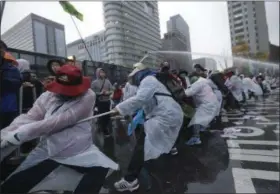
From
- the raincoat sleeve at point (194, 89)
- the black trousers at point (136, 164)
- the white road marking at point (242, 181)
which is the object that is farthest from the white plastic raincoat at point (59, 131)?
the raincoat sleeve at point (194, 89)

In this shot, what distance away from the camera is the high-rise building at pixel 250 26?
233 centimetres

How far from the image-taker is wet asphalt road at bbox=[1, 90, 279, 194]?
2.77 meters

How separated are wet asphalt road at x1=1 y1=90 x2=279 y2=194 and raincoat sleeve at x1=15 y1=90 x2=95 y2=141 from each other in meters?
0.24

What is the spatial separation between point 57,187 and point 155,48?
1036 mm

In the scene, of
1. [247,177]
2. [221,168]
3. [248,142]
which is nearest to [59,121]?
[247,177]

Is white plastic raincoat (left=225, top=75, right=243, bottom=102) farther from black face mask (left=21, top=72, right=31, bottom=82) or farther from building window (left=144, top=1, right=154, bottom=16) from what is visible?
black face mask (left=21, top=72, right=31, bottom=82)

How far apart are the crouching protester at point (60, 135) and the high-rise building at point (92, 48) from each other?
0.11 meters

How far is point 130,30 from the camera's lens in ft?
4.96

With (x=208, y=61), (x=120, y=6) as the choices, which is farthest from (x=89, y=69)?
(x=208, y=61)

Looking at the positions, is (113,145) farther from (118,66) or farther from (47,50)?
(47,50)

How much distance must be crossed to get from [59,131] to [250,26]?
203 centimetres

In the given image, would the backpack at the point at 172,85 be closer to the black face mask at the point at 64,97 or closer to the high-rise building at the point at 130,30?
the high-rise building at the point at 130,30

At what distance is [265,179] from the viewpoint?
2.99 meters

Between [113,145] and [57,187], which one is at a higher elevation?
[57,187]
